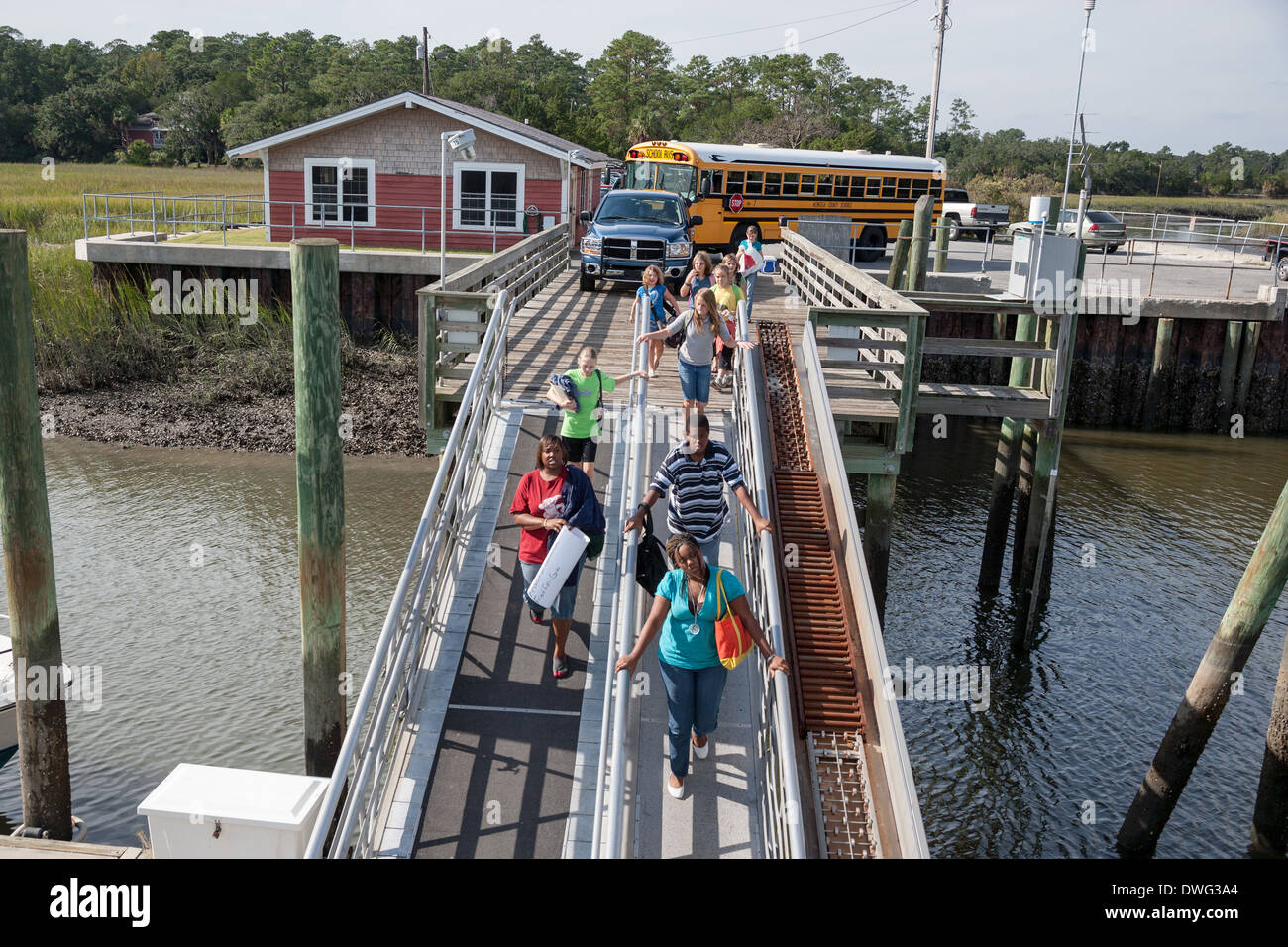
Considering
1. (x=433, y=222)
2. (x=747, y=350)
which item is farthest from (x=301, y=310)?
(x=433, y=222)

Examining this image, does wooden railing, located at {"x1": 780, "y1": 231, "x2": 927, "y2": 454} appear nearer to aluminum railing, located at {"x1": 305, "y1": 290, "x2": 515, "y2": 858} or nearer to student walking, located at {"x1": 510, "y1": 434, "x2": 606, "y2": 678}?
aluminum railing, located at {"x1": 305, "y1": 290, "x2": 515, "y2": 858}

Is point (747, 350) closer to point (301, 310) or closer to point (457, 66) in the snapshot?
point (301, 310)

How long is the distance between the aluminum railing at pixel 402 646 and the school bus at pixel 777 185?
19.1m

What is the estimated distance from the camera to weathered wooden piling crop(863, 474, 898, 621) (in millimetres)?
12188

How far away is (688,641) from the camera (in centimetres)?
645

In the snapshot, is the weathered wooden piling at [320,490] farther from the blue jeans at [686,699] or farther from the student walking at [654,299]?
the student walking at [654,299]

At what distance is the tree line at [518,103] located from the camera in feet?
225

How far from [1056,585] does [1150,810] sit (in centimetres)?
746

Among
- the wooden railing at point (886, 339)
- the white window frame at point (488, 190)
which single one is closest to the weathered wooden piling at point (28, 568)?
the wooden railing at point (886, 339)

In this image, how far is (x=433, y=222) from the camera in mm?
29016

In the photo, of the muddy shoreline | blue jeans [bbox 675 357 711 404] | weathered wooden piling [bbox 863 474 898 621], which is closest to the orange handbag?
blue jeans [bbox 675 357 711 404]

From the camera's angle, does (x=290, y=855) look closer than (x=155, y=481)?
Yes

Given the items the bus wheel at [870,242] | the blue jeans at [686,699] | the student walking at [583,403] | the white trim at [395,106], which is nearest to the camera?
the blue jeans at [686,699]
